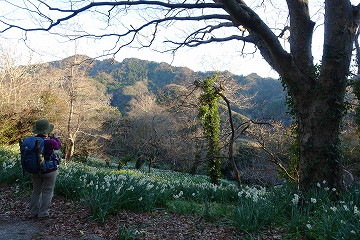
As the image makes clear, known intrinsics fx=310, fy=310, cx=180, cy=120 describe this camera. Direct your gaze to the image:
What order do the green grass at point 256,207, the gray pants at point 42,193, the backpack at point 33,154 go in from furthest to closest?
1. the gray pants at point 42,193
2. the backpack at point 33,154
3. the green grass at point 256,207

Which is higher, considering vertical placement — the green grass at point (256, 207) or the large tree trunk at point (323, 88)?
the large tree trunk at point (323, 88)

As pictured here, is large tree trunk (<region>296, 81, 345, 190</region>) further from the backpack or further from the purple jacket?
the backpack

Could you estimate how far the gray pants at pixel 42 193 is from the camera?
542cm

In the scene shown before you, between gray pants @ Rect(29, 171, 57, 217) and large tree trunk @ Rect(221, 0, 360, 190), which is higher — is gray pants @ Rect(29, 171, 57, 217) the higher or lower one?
the lower one

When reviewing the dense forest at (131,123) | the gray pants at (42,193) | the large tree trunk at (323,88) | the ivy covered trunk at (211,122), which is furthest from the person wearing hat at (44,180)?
the ivy covered trunk at (211,122)

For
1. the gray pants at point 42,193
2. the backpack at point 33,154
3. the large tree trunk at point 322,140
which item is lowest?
the gray pants at point 42,193

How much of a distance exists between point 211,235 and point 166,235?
2.18ft

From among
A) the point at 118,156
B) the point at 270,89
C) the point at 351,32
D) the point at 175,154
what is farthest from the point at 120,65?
the point at 351,32

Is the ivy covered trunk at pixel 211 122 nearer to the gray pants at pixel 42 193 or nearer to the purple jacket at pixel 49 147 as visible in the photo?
the gray pants at pixel 42 193

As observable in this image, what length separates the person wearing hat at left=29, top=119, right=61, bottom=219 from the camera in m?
5.32

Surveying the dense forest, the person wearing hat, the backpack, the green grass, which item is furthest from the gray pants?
the dense forest

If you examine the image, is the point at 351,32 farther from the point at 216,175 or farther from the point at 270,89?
the point at 270,89

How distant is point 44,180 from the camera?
5.43 meters

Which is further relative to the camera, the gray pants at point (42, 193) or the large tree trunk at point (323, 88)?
the large tree trunk at point (323, 88)
